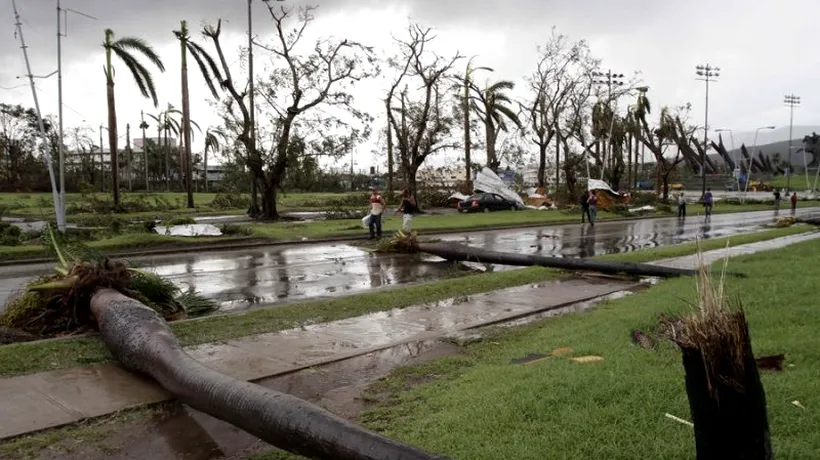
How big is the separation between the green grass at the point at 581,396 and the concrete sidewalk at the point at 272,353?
109 cm

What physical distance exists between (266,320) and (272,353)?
1592 millimetres

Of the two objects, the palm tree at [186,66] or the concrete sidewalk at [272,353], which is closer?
the concrete sidewalk at [272,353]

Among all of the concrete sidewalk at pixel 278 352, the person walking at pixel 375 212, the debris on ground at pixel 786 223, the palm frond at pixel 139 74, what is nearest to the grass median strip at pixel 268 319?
the concrete sidewalk at pixel 278 352

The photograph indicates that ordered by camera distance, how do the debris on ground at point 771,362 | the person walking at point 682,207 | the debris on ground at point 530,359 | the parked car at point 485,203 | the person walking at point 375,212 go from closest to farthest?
the debris on ground at point 771,362, the debris on ground at point 530,359, the person walking at point 375,212, the person walking at point 682,207, the parked car at point 485,203

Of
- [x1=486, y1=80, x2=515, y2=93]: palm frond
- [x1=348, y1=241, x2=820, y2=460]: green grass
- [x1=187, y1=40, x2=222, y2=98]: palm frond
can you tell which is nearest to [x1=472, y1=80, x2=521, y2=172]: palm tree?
[x1=486, y1=80, x2=515, y2=93]: palm frond

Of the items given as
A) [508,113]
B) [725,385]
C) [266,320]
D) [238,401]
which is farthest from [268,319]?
[508,113]

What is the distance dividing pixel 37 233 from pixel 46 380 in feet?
53.5

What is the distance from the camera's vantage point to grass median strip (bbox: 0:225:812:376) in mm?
6613

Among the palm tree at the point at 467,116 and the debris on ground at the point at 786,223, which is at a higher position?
the palm tree at the point at 467,116

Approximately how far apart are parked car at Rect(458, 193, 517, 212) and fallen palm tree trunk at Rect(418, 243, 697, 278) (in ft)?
83.6

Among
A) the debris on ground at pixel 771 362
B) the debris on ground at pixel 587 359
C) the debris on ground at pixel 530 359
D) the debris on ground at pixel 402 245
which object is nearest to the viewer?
the debris on ground at pixel 771 362

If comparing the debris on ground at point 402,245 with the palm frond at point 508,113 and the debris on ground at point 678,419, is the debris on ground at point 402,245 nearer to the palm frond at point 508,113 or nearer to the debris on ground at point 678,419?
the debris on ground at point 678,419

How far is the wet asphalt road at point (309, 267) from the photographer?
11.8 m

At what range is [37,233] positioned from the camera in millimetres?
20141
